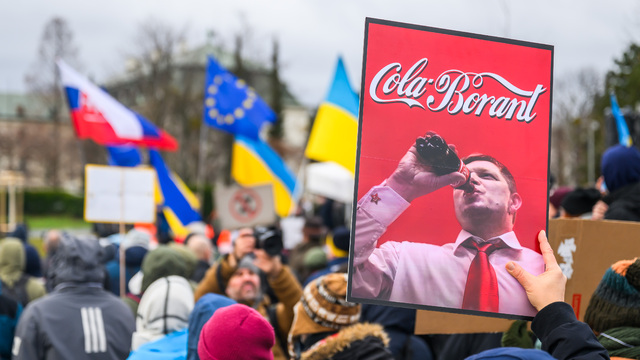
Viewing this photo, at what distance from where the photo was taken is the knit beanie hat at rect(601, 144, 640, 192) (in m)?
4.83

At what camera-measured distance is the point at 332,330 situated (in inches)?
147

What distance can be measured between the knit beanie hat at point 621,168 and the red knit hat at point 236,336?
2931 millimetres

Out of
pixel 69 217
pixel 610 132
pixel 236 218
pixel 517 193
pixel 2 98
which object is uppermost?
pixel 2 98

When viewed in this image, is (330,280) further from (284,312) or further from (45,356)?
(45,356)

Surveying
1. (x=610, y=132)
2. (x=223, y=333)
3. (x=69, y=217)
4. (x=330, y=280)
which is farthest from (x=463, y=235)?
(x=69, y=217)

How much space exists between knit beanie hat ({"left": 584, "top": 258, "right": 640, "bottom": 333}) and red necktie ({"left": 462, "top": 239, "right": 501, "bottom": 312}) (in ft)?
1.51

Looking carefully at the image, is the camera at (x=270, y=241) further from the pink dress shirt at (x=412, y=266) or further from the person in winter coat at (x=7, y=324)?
the pink dress shirt at (x=412, y=266)

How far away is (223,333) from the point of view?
2.85 meters

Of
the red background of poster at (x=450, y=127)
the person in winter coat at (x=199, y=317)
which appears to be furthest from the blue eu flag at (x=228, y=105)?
the red background of poster at (x=450, y=127)

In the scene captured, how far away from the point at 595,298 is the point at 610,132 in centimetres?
634

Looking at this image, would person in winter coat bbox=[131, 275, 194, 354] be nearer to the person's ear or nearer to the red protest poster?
the red protest poster

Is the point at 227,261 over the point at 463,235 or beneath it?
beneath

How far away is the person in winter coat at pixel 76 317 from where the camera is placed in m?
4.15

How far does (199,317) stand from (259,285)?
4.14 ft
